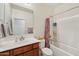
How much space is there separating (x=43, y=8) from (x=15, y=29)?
2.01 ft

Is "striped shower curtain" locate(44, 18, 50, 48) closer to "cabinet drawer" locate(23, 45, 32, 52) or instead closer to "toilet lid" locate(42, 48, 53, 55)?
"toilet lid" locate(42, 48, 53, 55)

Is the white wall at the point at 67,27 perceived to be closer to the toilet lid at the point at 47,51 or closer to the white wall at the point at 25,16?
the toilet lid at the point at 47,51

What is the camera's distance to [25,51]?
1737mm

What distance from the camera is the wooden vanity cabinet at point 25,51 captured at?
1.54 metres

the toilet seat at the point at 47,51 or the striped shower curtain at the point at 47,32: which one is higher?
the striped shower curtain at the point at 47,32

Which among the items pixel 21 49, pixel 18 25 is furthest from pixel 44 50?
pixel 18 25

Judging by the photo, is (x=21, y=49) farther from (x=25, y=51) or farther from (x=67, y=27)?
(x=67, y=27)

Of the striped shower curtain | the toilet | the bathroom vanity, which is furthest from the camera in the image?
the striped shower curtain

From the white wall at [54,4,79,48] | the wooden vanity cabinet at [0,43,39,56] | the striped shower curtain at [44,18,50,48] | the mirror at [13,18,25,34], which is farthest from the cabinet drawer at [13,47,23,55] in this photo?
the white wall at [54,4,79,48]

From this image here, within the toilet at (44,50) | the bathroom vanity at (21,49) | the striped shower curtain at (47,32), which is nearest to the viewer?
the bathroom vanity at (21,49)

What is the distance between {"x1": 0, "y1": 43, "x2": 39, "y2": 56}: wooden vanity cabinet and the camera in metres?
1.54

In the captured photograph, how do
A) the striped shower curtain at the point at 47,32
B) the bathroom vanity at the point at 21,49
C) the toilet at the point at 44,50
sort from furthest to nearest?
the striped shower curtain at the point at 47,32
the toilet at the point at 44,50
the bathroom vanity at the point at 21,49

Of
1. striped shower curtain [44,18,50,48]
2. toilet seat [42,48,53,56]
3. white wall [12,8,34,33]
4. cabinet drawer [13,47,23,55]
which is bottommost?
toilet seat [42,48,53,56]

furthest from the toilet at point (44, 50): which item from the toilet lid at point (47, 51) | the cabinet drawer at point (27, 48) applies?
the cabinet drawer at point (27, 48)
